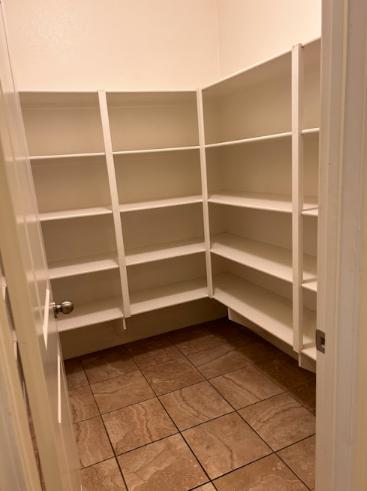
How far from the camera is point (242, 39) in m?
2.64

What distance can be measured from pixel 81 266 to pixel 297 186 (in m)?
1.61

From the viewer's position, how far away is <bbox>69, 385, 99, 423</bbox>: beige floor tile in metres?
2.24

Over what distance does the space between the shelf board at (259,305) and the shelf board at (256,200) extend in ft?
2.47

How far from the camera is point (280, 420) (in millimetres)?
2074

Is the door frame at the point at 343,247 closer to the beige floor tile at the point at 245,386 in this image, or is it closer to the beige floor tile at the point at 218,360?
the beige floor tile at the point at 245,386

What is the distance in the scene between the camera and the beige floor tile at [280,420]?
1.95 metres


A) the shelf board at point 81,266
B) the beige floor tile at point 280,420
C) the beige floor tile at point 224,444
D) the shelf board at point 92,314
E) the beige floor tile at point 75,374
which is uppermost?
the shelf board at point 81,266

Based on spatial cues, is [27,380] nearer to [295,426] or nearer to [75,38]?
[295,426]

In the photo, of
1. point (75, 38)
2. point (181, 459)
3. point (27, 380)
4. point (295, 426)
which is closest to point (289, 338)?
point (295, 426)

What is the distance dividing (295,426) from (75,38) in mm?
2916

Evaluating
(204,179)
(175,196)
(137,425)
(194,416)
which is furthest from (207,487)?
(175,196)

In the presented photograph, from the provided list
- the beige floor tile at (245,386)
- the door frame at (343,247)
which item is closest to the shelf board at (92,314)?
the beige floor tile at (245,386)

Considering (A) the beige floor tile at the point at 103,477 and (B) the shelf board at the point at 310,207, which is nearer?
(A) the beige floor tile at the point at 103,477

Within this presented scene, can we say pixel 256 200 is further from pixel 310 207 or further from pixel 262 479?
pixel 262 479
